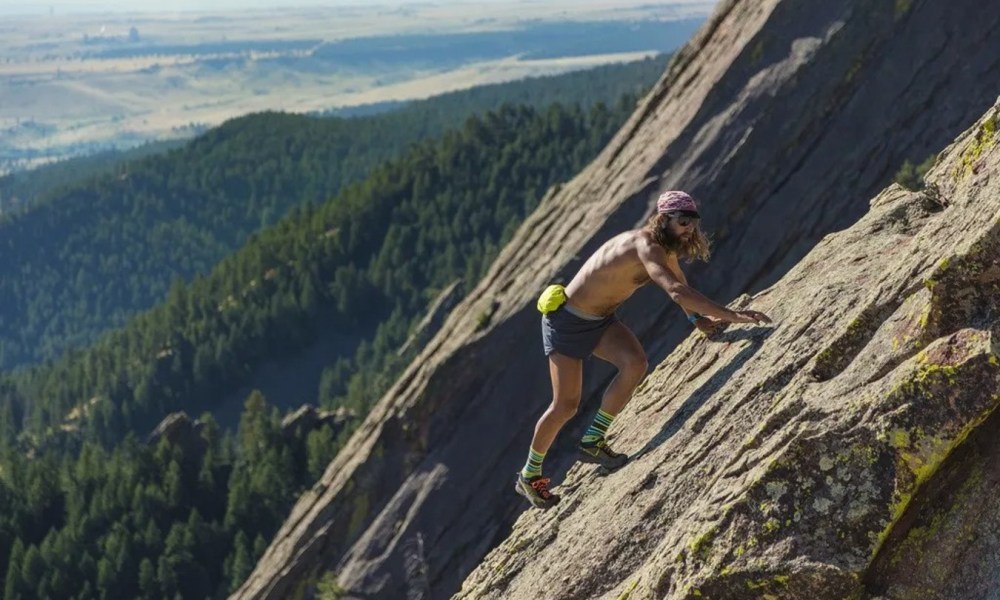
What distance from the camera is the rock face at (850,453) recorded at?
10805 millimetres

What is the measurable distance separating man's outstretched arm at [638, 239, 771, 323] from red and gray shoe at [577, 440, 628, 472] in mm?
2278

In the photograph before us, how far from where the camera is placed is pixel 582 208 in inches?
1639

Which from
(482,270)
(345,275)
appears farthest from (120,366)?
(482,270)

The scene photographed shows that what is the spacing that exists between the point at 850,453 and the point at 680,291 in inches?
144

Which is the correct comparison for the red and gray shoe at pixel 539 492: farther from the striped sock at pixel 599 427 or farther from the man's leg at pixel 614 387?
the striped sock at pixel 599 427

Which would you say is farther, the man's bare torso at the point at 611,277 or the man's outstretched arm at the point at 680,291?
the man's bare torso at the point at 611,277

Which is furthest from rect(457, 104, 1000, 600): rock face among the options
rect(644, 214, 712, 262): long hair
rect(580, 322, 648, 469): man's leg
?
rect(644, 214, 712, 262): long hair

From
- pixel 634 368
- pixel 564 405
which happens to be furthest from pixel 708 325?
pixel 564 405

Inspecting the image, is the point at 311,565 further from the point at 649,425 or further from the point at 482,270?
the point at 482,270

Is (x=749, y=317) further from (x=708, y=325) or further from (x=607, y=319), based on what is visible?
(x=607, y=319)

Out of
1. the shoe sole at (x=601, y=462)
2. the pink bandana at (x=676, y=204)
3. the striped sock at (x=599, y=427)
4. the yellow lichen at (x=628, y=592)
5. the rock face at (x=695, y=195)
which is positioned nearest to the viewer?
the yellow lichen at (x=628, y=592)

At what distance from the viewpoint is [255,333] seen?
146 meters

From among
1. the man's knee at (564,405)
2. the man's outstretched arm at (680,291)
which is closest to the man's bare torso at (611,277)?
the man's outstretched arm at (680,291)

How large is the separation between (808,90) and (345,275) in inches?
4551
